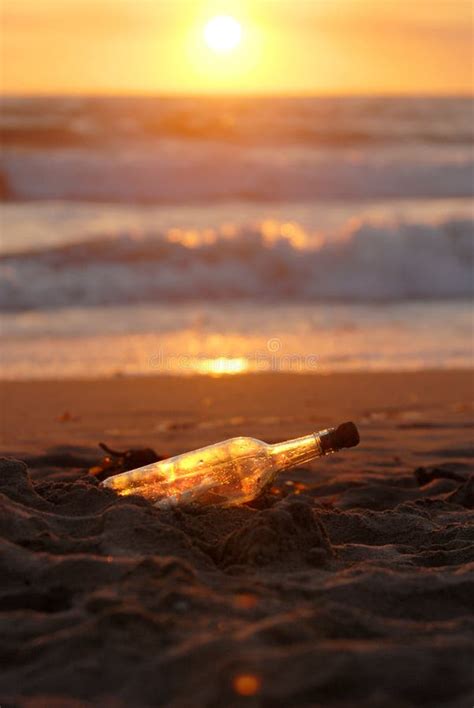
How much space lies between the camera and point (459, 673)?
195cm

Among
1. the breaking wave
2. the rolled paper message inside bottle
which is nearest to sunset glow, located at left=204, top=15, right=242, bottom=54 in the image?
the breaking wave

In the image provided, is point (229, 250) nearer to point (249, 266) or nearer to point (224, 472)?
point (249, 266)

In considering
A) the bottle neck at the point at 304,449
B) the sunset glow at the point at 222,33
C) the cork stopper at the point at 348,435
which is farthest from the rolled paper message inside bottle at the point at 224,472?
the sunset glow at the point at 222,33

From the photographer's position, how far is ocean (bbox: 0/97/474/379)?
7.28m

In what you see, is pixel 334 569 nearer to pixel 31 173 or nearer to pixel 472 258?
pixel 472 258

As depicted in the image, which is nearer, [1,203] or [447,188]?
[1,203]

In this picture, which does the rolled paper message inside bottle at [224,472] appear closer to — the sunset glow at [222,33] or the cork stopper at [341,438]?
the cork stopper at [341,438]

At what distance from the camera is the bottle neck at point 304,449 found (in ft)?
9.11

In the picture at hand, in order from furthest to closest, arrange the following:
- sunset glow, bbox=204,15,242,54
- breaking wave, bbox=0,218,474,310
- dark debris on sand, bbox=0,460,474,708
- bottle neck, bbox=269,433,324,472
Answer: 1. sunset glow, bbox=204,15,242,54
2. breaking wave, bbox=0,218,474,310
3. bottle neck, bbox=269,433,324,472
4. dark debris on sand, bbox=0,460,474,708

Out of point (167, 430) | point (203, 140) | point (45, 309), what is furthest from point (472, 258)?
point (203, 140)

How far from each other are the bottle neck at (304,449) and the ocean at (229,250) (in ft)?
11.7

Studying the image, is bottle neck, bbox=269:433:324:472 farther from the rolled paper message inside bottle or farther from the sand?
the sand

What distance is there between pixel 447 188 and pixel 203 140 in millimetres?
5429

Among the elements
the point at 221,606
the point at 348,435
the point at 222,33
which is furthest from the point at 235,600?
the point at 222,33
